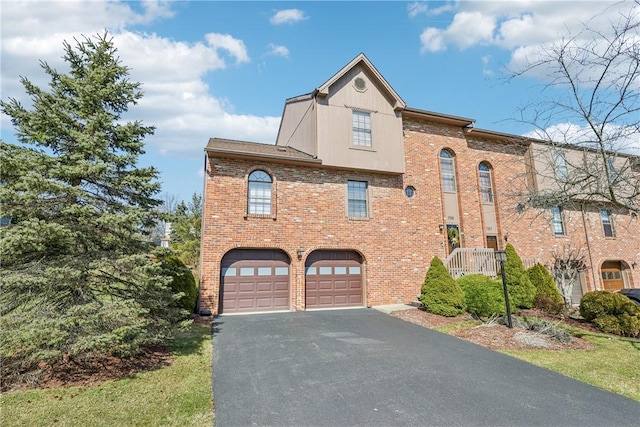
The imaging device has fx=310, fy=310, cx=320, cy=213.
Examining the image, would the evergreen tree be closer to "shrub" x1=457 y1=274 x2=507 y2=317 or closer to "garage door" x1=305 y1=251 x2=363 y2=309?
"garage door" x1=305 y1=251 x2=363 y2=309

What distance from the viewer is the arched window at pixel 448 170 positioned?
1598 cm

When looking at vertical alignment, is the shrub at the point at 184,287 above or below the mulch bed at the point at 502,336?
above

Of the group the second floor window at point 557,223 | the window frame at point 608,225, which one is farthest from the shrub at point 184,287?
the window frame at point 608,225

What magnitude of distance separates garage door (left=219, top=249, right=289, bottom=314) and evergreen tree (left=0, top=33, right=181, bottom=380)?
4838 millimetres

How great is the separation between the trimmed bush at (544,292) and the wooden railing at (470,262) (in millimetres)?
1515

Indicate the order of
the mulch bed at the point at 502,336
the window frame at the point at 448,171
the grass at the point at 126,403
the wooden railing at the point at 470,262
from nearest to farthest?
1. the grass at the point at 126,403
2. the mulch bed at the point at 502,336
3. the wooden railing at the point at 470,262
4. the window frame at the point at 448,171

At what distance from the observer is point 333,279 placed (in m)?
13.2

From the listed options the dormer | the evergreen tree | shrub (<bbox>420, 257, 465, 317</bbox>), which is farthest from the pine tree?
shrub (<bbox>420, 257, 465, 317</bbox>)

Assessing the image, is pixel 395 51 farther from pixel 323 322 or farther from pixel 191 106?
pixel 191 106

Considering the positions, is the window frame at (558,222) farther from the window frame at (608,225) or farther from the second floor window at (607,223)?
the second floor window at (607,223)

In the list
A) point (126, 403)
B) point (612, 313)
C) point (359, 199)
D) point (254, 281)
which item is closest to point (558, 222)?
point (612, 313)

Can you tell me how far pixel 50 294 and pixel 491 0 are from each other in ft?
34.2

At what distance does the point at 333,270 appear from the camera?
13.2 meters

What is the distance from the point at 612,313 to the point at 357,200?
9.34m
